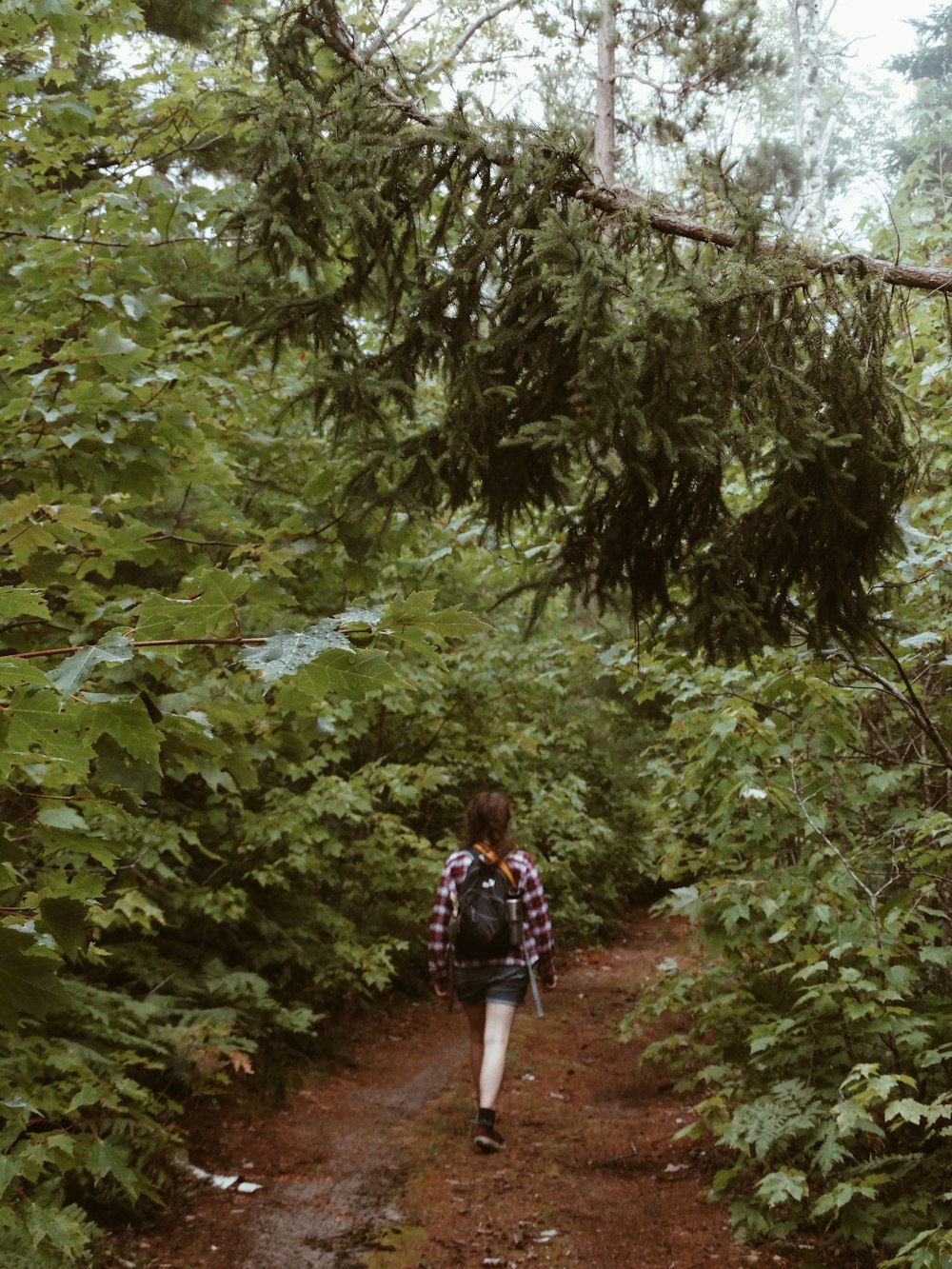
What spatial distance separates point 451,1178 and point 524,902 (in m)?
1.51

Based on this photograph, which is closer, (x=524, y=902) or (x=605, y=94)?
(x=524, y=902)

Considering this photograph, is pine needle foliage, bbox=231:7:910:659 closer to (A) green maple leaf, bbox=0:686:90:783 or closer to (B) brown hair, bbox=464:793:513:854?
(A) green maple leaf, bbox=0:686:90:783

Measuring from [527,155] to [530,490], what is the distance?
4.40 ft

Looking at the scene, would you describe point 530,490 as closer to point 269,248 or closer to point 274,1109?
point 269,248

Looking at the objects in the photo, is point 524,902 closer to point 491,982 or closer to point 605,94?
point 491,982

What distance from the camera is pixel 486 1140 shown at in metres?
5.54

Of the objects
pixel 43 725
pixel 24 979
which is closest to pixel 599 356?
pixel 43 725

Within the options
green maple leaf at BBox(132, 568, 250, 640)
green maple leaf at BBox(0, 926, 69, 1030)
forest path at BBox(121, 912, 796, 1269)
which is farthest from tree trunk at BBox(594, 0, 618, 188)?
green maple leaf at BBox(0, 926, 69, 1030)

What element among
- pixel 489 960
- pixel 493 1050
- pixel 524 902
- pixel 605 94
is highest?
pixel 605 94

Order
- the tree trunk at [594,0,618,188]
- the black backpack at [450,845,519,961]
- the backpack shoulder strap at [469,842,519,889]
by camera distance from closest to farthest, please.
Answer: the black backpack at [450,845,519,961] → the backpack shoulder strap at [469,842,519,889] → the tree trunk at [594,0,618,188]

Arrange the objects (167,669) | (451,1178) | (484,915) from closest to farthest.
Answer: (167,669) → (451,1178) → (484,915)

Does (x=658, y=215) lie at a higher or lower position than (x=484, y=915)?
higher

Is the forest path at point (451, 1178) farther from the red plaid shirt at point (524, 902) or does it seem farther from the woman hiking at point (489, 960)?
the red plaid shirt at point (524, 902)

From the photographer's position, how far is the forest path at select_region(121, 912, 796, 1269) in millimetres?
4199
